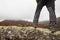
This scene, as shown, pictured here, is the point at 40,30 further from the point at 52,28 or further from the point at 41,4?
the point at 41,4

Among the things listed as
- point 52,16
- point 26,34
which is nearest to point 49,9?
point 52,16

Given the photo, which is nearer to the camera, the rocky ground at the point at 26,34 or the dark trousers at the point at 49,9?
the rocky ground at the point at 26,34

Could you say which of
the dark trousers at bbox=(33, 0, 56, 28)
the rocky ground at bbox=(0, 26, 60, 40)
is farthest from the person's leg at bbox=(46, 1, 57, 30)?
the rocky ground at bbox=(0, 26, 60, 40)

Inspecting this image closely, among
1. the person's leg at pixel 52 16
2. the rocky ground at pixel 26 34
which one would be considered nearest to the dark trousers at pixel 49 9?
the person's leg at pixel 52 16

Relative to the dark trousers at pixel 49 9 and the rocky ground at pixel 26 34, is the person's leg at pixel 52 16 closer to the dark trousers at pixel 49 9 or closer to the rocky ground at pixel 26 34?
the dark trousers at pixel 49 9

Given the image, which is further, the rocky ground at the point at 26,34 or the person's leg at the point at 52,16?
the person's leg at the point at 52,16

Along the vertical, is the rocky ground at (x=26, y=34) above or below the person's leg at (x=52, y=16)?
below

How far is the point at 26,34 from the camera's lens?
24.4 feet

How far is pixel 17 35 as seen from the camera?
7457 millimetres

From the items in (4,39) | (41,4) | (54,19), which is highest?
(41,4)

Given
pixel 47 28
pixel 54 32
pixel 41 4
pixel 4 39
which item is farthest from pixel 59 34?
pixel 4 39

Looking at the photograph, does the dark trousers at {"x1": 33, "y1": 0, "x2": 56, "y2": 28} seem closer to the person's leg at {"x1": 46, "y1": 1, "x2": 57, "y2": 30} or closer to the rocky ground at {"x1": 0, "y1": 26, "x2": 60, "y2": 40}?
the person's leg at {"x1": 46, "y1": 1, "x2": 57, "y2": 30}

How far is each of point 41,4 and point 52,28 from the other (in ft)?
3.41

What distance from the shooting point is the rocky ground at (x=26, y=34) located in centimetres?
737
